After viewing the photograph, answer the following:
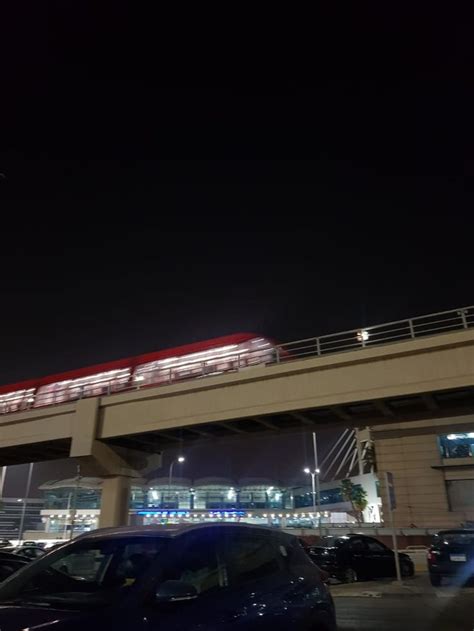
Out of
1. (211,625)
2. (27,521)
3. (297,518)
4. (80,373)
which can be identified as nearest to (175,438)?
(80,373)

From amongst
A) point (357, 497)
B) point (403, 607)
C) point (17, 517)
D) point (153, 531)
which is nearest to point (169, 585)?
point (153, 531)

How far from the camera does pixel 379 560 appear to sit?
1717cm

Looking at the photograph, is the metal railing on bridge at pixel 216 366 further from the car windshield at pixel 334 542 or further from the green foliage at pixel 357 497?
the green foliage at pixel 357 497

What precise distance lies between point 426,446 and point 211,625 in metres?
40.6

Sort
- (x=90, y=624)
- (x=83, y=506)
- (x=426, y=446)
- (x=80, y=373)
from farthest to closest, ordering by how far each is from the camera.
A: (x=83, y=506), (x=426, y=446), (x=80, y=373), (x=90, y=624)

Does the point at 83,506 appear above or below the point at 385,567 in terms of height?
above

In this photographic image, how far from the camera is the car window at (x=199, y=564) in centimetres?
383

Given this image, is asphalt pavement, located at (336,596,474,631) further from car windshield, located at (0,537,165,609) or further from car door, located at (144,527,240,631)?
car windshield, located at (0,537,165,609)

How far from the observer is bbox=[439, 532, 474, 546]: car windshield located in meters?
14.3

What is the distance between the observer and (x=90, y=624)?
306 cm

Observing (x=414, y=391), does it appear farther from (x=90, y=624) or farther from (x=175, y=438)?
(x=90, y=624)

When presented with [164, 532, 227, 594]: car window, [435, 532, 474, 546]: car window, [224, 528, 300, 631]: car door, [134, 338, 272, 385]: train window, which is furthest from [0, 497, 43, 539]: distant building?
Answer: [164, 532, 227, 594]: car window

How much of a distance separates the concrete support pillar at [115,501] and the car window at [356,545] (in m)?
11.6

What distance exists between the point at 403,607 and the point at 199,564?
8920mm
